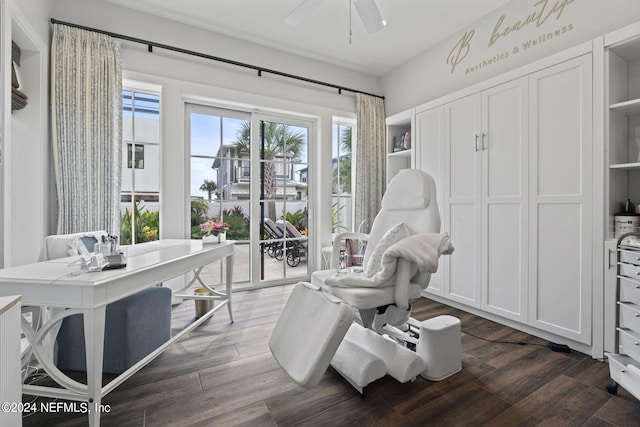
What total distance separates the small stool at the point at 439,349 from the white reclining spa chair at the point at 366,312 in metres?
0.06

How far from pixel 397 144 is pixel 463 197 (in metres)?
1.25

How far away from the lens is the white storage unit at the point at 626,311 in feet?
4.82

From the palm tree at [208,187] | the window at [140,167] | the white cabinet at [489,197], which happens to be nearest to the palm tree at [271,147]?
the palm tree at [208,187]

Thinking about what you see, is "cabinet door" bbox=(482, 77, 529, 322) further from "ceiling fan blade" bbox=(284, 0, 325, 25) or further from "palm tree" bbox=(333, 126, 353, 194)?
"palm tree" bbox=(333, 126, 353, 194)

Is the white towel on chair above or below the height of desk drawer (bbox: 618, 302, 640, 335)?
above

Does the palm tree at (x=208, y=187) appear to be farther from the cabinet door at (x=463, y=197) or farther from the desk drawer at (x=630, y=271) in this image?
the desk drawer at (x=630, y=271)

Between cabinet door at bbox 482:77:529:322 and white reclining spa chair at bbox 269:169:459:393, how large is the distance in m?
0.89

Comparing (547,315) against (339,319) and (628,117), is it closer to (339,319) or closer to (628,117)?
(628,117)

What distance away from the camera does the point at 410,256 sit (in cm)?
143

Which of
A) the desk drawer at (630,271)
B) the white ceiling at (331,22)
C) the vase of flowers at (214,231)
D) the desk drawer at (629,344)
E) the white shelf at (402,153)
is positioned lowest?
the desk drawer at (629,344)

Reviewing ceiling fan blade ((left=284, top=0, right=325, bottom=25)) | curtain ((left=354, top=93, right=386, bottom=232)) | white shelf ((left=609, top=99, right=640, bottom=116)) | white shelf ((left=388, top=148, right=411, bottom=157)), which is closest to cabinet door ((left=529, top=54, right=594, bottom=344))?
white shelf ((left=609, top=99, right=640, bottom=116))

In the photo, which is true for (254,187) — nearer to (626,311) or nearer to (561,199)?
(561,199)

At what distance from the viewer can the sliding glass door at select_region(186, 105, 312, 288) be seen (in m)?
3.08

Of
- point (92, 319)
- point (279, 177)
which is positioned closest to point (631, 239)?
point (92, 319)
